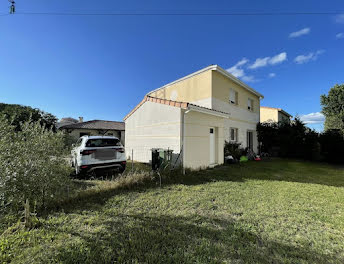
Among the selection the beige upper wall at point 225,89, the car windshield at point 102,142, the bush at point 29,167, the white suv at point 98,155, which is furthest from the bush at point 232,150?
the bush at point 29,167

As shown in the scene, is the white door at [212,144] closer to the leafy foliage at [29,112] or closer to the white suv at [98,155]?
the white suv at [98,155]

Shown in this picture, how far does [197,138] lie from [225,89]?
5.34 metres

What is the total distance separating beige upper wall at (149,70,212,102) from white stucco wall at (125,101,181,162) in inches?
137

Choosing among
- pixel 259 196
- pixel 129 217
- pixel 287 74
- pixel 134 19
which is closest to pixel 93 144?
pixel 129 217

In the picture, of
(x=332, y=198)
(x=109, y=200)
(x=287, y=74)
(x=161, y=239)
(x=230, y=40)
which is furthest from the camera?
(x=287, y=74)

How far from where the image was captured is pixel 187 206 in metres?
3.58

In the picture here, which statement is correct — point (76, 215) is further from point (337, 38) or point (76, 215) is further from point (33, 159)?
point (337, 38)

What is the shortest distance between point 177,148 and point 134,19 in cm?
779

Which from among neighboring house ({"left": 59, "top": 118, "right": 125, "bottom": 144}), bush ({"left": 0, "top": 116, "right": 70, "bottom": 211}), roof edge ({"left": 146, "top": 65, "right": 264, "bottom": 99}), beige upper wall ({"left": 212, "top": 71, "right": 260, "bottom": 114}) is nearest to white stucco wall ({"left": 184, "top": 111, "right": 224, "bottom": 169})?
beige upper wall ({"left": 212, "top": 71, "right": 260, "bottom": 114})

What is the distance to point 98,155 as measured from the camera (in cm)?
536

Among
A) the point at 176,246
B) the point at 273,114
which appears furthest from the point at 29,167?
the point at 273,114

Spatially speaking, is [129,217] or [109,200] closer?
[129,217]

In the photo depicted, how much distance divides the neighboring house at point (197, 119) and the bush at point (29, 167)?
15.1 feet

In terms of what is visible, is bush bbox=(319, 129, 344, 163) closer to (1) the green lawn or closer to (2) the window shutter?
(2) the window shutter
